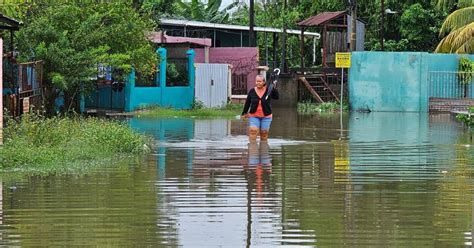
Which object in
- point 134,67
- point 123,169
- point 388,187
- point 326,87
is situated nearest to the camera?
point 388,187

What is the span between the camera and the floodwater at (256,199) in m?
9.36

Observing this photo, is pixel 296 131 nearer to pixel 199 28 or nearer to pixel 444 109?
pixel 444 109

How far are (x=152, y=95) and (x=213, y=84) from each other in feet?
8.15

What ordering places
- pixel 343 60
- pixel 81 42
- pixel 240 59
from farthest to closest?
pixel 240 59
pixel 343 60
pixel 81 42

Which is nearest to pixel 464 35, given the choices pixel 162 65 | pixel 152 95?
pixel 162 65

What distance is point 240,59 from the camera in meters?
41.6

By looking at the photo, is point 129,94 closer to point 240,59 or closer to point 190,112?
point 190,112

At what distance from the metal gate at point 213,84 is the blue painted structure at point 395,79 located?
209 inches

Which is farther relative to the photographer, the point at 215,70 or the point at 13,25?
the point at 215,70

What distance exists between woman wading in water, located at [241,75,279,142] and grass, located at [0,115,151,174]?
8.30ft

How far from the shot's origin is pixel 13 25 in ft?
69.4

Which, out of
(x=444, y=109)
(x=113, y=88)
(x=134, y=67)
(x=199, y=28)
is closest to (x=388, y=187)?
(x=134, y=67)

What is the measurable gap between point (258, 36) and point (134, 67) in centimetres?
2294

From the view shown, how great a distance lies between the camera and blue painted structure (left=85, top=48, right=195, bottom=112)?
113 feet
